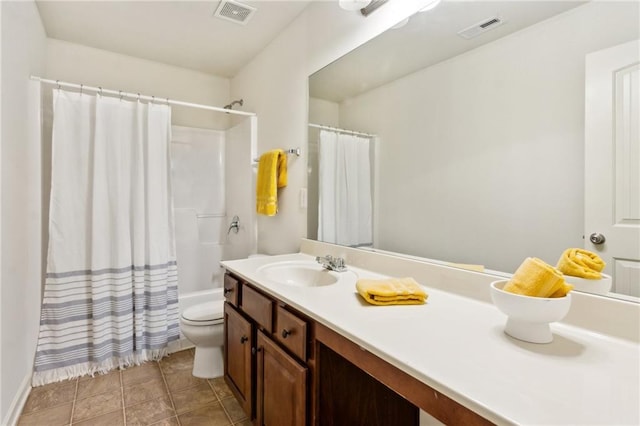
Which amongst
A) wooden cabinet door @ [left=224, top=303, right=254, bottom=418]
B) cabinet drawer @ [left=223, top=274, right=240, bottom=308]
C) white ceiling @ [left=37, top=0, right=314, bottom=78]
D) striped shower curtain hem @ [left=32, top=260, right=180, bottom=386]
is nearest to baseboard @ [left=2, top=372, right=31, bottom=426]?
striped shower curtain hem @ [left=32, top=260, right=180, bottom=386]

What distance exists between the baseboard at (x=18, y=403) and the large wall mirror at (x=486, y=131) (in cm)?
195

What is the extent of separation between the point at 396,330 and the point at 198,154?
2.79 m

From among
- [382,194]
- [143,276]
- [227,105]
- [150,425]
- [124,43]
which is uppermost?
[124,43]

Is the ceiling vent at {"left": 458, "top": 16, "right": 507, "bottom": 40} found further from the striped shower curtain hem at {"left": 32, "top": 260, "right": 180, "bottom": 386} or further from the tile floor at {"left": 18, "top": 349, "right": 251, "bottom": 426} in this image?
the striped shower curtain hem at {"left": 32, "top": 260, "right": 180, "bottom": 386}

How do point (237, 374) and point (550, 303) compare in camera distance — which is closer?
point (550, 303)

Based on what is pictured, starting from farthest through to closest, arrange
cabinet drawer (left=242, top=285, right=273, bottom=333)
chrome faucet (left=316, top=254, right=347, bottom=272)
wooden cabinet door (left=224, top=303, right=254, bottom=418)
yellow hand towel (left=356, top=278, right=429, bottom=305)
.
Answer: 1. chrome faucet (left=316, top=254, right=347, bottom=272)
2. wooden cabinet door (left=224, top=303, right=254, bottom=418)
3. cabinet drawer (left=242, top=285, right=273, bottom=333)
4. yellow hand towel (left=356, top=278, right=429, bottom=305)

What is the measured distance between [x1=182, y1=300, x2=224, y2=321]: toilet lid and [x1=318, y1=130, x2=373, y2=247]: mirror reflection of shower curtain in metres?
0.86

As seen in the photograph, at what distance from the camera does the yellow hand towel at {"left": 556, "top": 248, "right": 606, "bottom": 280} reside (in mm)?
895

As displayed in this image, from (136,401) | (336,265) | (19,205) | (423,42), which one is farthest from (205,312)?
(423,42)

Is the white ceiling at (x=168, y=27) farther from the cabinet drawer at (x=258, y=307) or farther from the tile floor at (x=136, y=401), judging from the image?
the tile floor at (x=136, y=401)

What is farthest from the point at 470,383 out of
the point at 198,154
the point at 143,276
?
the point at 198,154

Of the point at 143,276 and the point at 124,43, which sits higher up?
the point at 124,43

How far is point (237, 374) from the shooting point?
5.26 ft

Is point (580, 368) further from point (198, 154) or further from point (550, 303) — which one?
point (198, 154)
